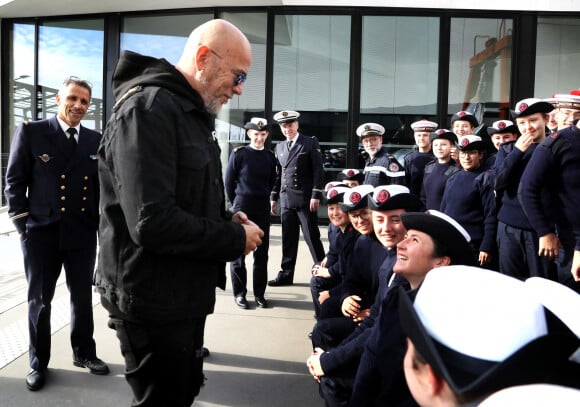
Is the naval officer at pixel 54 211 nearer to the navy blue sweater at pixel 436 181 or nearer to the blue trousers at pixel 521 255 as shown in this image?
the blue trousers at pixel 521 255

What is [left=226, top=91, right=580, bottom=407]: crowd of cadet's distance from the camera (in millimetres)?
877

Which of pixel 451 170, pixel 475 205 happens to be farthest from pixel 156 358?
pixel 451 170

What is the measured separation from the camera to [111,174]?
165 cm

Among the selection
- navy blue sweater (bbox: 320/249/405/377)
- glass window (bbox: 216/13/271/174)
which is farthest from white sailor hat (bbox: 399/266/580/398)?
glass window (bbox: 216/13/271/174)

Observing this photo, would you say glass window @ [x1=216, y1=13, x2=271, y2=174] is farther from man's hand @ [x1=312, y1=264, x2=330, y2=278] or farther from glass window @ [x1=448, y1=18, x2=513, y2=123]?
man's hand @ [x1=312, y1=264, x2=330, y2=278]

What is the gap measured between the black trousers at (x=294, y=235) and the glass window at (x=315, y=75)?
359 centimetres

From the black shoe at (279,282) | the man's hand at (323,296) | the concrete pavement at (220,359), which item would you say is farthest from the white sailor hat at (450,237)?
the black shoe at (279,282)

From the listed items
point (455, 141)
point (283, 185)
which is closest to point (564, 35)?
point (455, 141)

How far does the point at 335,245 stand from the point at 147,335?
2417 mm

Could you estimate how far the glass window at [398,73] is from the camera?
9.27 meters

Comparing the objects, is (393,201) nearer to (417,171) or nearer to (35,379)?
(35,379)

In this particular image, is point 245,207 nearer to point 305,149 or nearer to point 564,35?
point 305,149

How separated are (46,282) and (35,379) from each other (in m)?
0.55

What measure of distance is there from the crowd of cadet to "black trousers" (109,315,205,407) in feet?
2.28
